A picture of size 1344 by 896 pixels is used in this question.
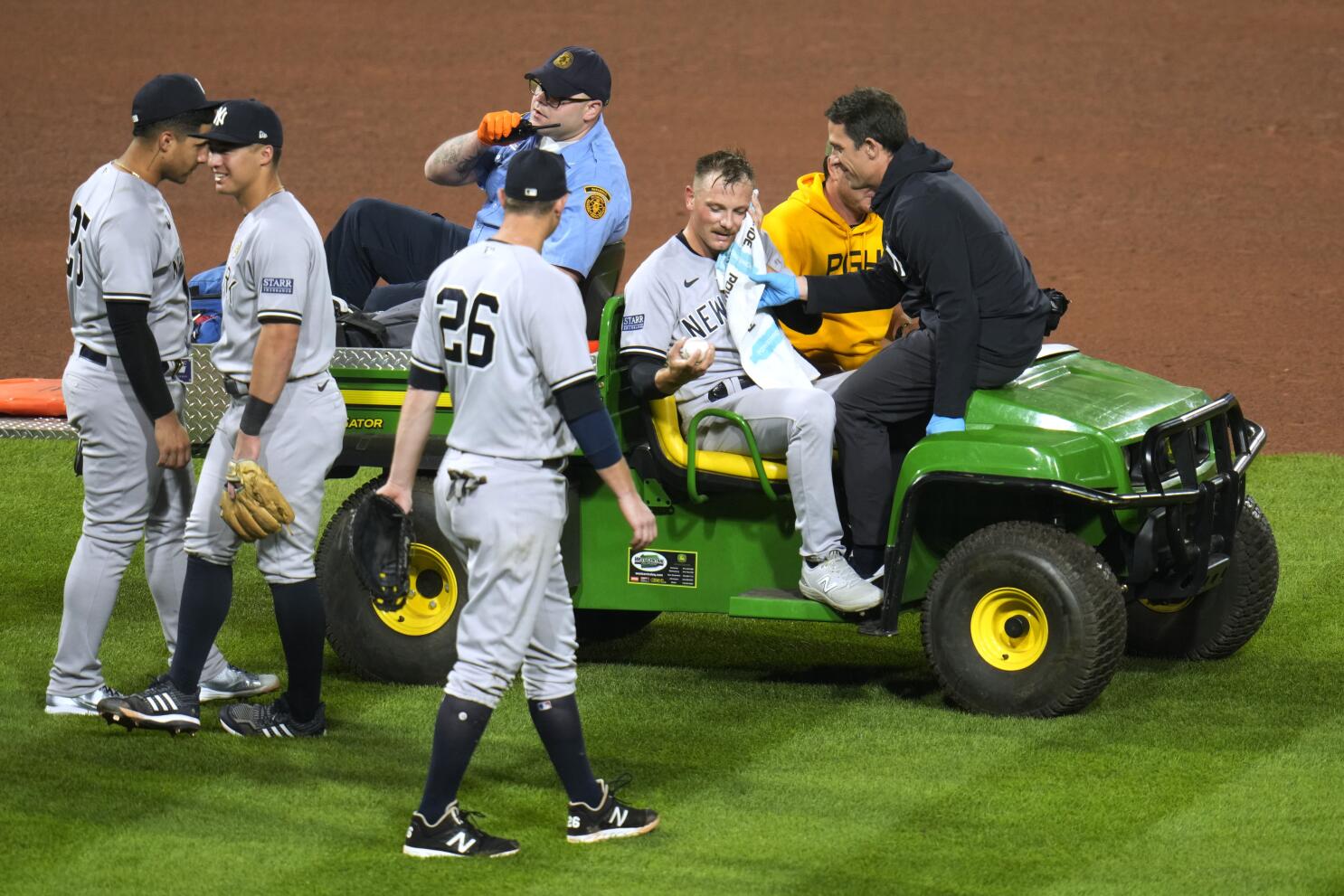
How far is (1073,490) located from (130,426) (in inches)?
104

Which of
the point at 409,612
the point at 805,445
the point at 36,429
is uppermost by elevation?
the point at 805,445

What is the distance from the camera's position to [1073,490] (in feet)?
18.0

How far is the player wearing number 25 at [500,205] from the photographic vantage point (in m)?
6.43

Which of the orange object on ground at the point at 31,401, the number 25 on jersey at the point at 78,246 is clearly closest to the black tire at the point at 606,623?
the number 25 on jersey at the point at 78,246

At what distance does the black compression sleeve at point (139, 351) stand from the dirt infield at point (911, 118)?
5.69 meters

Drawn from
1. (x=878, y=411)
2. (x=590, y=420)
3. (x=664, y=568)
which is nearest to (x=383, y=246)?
(x=664, y=568)

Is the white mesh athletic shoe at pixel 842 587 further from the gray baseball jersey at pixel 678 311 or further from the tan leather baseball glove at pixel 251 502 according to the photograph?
the tan leather baseball glove at pixel 251 502

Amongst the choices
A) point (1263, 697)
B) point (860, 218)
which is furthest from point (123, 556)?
point (1263, 697)

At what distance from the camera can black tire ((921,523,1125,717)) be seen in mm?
5547

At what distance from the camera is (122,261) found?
215 inches

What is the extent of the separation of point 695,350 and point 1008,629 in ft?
4.11

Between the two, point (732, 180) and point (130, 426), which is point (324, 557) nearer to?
point (130, 426)

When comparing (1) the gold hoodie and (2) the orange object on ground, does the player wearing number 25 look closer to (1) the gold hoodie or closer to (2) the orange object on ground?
(1) the gold hoodie

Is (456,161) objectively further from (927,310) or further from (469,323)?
(469,323)
